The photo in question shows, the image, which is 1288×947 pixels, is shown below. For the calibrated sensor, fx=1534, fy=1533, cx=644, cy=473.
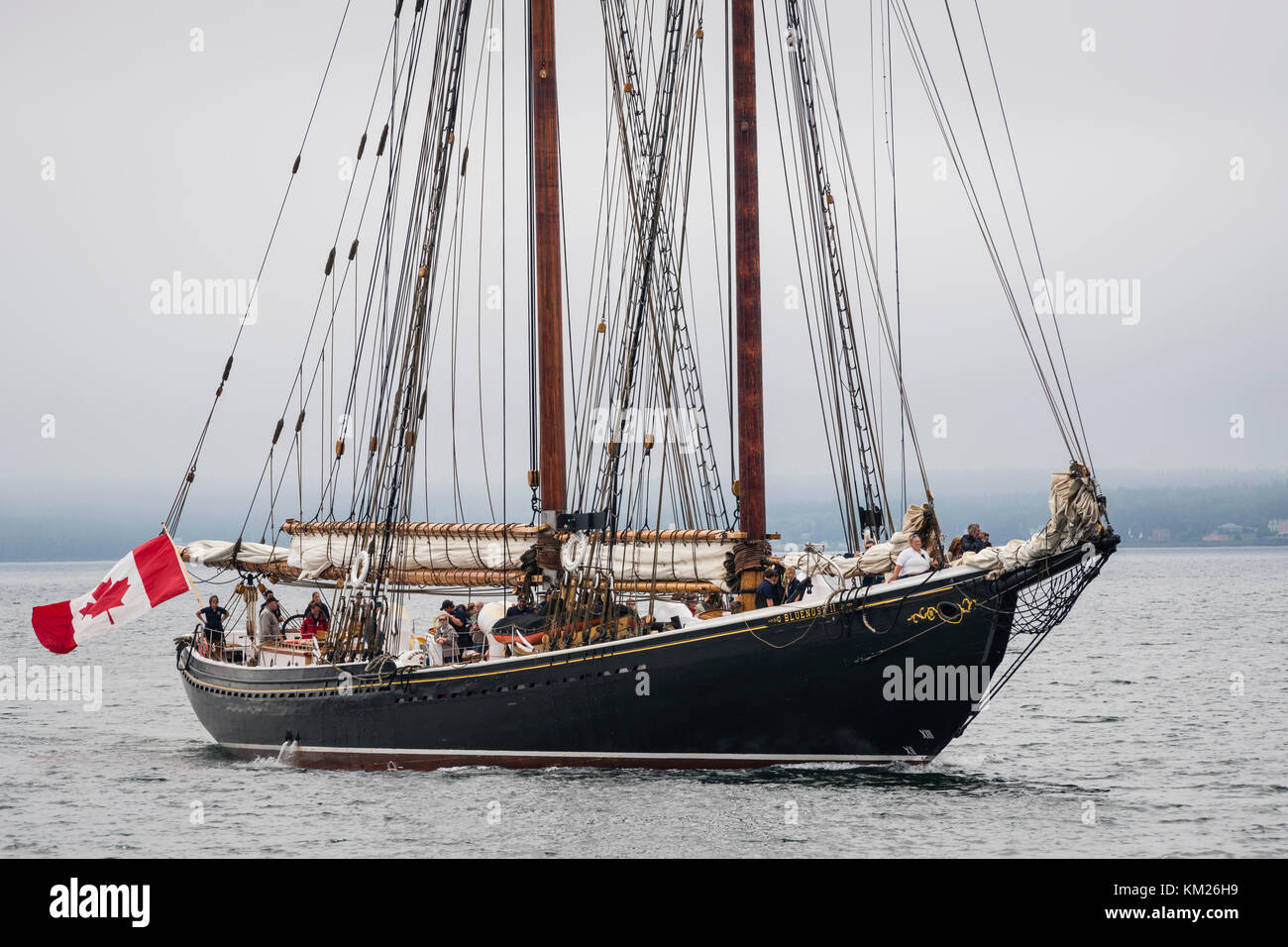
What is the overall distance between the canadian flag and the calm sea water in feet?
11.0

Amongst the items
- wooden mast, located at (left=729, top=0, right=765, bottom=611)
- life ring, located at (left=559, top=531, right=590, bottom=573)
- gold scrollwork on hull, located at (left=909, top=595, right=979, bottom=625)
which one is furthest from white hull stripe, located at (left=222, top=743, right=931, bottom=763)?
wooden mast, located at (left=729, top=0, right=765, bottom=611)

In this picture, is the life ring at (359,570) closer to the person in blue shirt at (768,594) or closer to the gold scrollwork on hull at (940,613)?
the person in blue shirt at (768,594)

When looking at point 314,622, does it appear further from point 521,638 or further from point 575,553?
point 575,553

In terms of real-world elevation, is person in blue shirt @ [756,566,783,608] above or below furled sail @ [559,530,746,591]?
below

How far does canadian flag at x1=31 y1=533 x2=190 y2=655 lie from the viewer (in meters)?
33.0

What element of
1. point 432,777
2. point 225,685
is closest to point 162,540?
point 225,685

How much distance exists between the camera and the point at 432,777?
29078 mm

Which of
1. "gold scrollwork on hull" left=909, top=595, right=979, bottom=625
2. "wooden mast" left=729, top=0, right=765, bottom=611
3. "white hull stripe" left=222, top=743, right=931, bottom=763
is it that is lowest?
"white hull stripe" left=222, top=743, right=931, bottom=763

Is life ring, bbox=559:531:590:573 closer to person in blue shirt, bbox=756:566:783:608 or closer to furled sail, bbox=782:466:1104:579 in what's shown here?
person in blue shirt, bbox=756:566:783:608

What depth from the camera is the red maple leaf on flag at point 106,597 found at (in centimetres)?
3331

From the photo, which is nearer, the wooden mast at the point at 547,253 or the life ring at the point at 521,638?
the life ring at the point at 521,638

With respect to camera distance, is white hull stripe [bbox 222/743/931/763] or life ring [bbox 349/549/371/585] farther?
life ring [bbox 349/549/371/585]

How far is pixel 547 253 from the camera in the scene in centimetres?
3403

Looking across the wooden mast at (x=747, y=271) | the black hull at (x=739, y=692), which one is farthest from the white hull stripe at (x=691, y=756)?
the wooden mast at (x=747, y=271)
